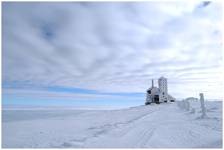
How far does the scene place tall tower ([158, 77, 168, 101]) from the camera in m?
62.1

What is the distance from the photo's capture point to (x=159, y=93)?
201 ft

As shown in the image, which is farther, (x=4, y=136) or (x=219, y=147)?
(x=4, y=136)

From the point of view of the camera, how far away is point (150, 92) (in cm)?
6250

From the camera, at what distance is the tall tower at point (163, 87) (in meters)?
62.1

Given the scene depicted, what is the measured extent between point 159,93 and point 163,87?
7.54 ft

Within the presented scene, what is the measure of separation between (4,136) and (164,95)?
55434mm

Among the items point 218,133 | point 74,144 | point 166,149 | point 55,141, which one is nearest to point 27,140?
point 55,141

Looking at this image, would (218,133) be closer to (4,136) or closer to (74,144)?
(74,144)

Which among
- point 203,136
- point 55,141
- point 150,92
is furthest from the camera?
point 150,92

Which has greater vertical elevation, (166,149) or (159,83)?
(159,83)

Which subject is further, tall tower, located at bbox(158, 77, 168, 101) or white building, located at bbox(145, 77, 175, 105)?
tall tower, located at bbox(158, 77, 168, 101)

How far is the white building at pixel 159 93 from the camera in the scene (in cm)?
6119

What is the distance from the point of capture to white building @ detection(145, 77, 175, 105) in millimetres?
61188

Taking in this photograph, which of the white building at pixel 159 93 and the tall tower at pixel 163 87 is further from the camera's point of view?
the tall tower at pixel 163 87
